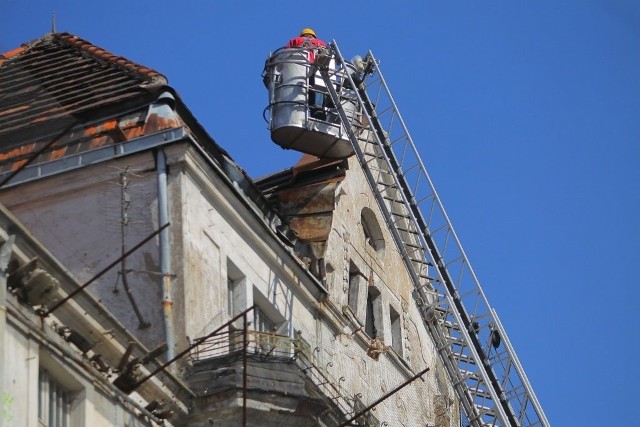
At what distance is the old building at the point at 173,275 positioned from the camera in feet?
85.1

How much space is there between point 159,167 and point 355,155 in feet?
27.7

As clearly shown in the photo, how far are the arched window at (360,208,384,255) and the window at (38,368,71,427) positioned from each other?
15.4m

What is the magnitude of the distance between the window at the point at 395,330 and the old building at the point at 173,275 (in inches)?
1.1

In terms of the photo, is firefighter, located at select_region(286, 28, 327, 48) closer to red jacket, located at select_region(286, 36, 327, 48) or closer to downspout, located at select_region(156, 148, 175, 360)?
red jacket, located at select_region(286, 36, 327, 48)

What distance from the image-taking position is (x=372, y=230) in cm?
4062

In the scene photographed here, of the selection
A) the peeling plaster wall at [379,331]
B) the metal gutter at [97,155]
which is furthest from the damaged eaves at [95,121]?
the peeling plaster wall at [379,331]

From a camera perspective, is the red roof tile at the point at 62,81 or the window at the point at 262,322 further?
the red roof tile at the point at 62,81

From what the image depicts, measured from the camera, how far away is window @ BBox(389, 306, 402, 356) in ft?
130

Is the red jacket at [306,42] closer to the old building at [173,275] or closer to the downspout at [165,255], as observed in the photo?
the old building at [173,275]

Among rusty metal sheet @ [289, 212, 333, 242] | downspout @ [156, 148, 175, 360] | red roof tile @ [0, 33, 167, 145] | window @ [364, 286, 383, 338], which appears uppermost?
red roof tile @ [0, 33, 167, 145]

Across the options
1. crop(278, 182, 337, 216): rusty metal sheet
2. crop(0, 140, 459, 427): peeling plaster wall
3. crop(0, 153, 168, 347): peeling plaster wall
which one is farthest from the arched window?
crop(0, 153, 168, 347): peeling plaster wall

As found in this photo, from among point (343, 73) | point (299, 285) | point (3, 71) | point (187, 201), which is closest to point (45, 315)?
point (187, 201)

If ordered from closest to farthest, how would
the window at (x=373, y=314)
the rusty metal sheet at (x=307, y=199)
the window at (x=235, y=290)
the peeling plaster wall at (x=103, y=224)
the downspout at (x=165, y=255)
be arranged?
the downspout at (x=165, y=255), the peeling plaster wall at (x=103, y=224), the window at (x=235, y=290), the rusty metal sheet at (x=307, y=199), the window at (x=373, y=314)

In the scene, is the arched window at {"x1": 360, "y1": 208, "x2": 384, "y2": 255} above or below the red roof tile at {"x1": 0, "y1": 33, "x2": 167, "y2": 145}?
below
